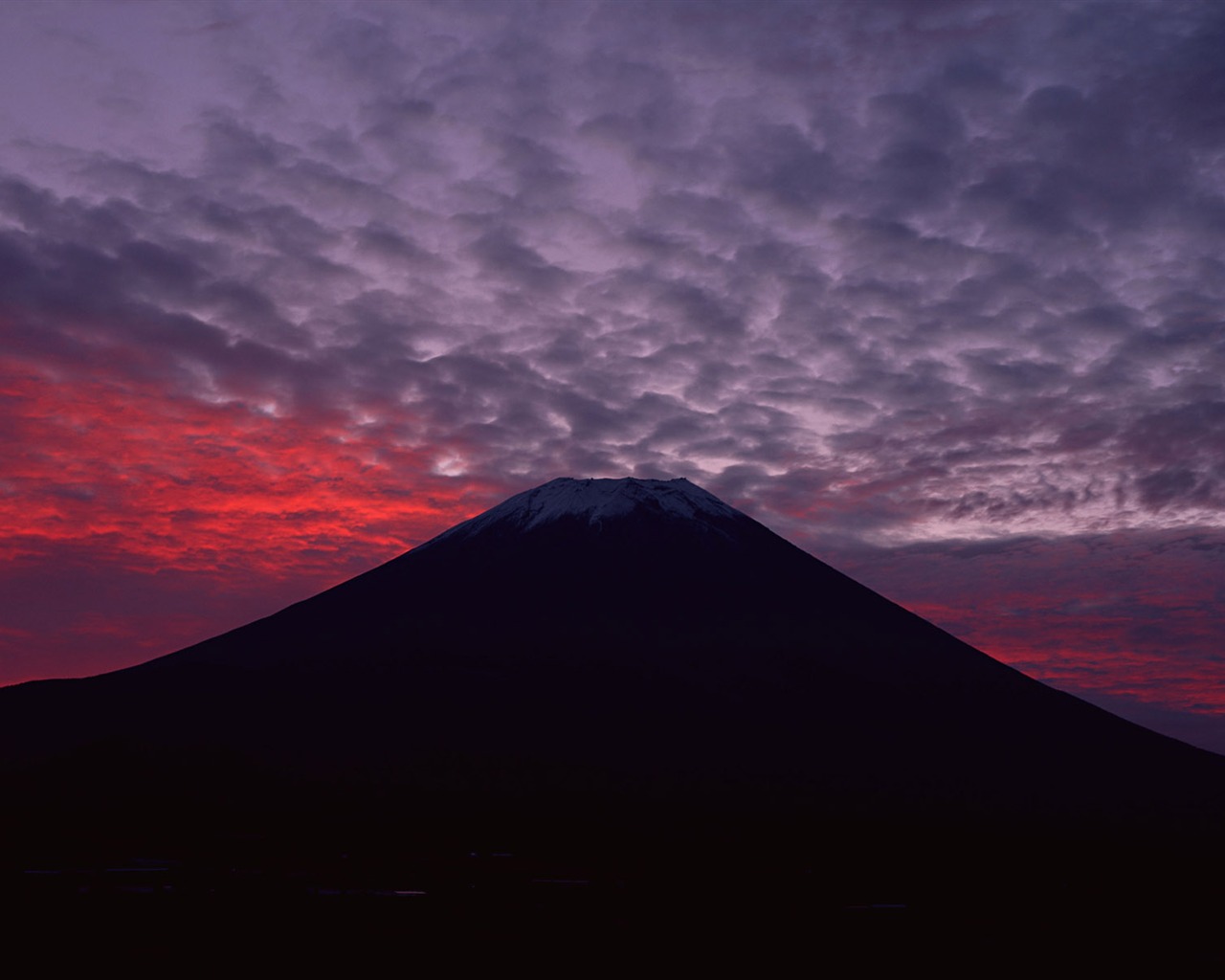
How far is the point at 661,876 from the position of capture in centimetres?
7038

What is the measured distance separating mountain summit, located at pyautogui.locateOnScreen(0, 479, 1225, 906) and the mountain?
1.42 feet

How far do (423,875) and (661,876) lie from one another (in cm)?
Result: 1335

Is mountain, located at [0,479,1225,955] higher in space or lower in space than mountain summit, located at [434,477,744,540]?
lower

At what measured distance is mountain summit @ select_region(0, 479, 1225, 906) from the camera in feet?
339

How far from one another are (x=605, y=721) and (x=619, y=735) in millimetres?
3899

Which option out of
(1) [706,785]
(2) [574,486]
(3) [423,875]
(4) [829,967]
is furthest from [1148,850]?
(2) [574,486]

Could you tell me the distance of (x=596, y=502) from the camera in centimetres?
18250

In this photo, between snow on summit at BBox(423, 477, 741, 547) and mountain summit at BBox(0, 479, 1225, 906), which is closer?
mountain summit at BBox(0, 479, 1225, 906)

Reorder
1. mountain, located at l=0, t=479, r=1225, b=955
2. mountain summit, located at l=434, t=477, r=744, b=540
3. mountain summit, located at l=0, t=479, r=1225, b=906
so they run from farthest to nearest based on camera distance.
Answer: mountain summit, located at l=434, t=477, r=744, b=540 < mountain summit, located at l=0, t=479, r=1225, b=906 < mountain, located at l=0, t=479, r=1225, b=955

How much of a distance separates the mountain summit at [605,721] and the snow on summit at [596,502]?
1.36ft

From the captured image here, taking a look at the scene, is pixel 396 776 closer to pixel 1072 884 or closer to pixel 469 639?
pixel 469 639

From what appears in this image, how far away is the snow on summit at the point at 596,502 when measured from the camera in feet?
589

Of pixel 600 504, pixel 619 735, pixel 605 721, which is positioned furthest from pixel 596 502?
pixel 619 735

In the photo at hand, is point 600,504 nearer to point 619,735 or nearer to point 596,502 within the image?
point 596,502
